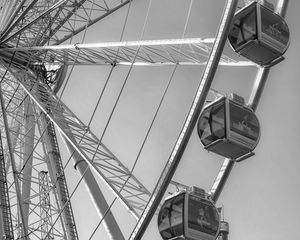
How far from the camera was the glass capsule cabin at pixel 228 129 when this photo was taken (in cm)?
1566

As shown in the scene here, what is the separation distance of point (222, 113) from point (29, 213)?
10.4 metres

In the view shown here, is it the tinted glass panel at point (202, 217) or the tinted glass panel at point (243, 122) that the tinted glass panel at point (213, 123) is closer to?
the tinted glass panel at point (243, 122)

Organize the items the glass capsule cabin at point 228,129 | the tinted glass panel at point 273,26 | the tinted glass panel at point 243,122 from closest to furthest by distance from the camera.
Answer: the glass capsule cabin at point 228,129 → the tinted glass panel at point 243,122 → the tinted glass panel at point 273,26

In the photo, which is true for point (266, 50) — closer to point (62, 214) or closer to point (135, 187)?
point (135, 187)

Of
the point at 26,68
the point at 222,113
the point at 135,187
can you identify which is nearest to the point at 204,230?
the point at 222,113

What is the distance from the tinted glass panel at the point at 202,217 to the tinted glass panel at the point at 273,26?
126 inches

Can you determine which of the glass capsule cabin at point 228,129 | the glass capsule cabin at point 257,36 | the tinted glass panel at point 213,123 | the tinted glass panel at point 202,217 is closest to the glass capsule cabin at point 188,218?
the tinted glass panel at point 202,217

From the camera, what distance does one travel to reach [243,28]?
15.9 m

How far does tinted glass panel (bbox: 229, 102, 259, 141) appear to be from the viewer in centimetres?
1582

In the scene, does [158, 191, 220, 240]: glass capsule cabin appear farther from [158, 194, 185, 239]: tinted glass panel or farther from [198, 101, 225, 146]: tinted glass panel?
[198, 101, 225, 146]: tinted glass panel

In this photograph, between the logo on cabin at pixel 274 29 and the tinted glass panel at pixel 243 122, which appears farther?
the logo on cabin at pixel 274 29

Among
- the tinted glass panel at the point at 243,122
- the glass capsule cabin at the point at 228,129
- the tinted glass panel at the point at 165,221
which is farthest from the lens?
the tinted glass panel at the point at 243,122

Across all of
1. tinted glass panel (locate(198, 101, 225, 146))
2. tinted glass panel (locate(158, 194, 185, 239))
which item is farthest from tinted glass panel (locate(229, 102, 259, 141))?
tinted glass panel (locate(158, 194, 185, 239))

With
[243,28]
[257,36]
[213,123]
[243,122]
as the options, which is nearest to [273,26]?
[257,36]
